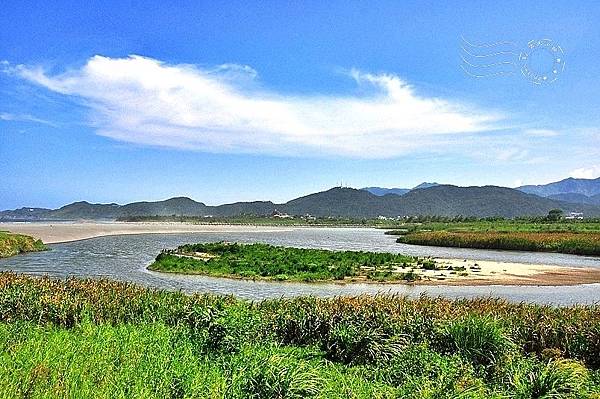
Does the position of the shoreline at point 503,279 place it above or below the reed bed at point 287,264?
below

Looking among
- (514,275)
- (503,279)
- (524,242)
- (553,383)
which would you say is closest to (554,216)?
(524,242)

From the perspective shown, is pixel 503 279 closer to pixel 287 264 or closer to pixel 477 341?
pixel 287 264

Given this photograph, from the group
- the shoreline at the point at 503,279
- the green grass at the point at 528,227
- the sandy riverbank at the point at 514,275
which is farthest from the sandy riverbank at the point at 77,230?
the sandy riverbank at the point at 514,275

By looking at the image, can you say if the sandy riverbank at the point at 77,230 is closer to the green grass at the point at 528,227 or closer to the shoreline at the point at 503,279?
the shoreline at the point at 503,279

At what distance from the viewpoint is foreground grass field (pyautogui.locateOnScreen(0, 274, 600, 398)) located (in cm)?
855

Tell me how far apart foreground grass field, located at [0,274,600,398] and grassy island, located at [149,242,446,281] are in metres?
18.7

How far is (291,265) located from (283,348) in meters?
24.9

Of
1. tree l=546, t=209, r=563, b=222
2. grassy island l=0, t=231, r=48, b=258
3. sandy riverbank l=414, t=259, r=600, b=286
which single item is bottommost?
sandy riverbank l=414, t=259, r=600, b=286

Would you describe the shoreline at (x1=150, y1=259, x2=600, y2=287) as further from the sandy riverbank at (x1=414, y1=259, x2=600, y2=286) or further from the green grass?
the green grass

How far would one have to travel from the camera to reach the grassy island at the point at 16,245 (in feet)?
148

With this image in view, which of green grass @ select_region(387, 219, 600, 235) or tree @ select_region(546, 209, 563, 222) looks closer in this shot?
green grass @ select_region(387, 219, 600, 235)

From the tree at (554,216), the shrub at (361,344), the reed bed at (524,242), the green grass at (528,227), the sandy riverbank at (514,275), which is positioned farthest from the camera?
the tree at (554,216)

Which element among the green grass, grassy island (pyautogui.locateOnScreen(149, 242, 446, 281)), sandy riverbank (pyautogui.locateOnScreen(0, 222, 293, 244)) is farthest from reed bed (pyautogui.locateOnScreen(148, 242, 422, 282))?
the green grass

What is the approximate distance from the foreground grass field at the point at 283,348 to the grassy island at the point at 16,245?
33213 mm
